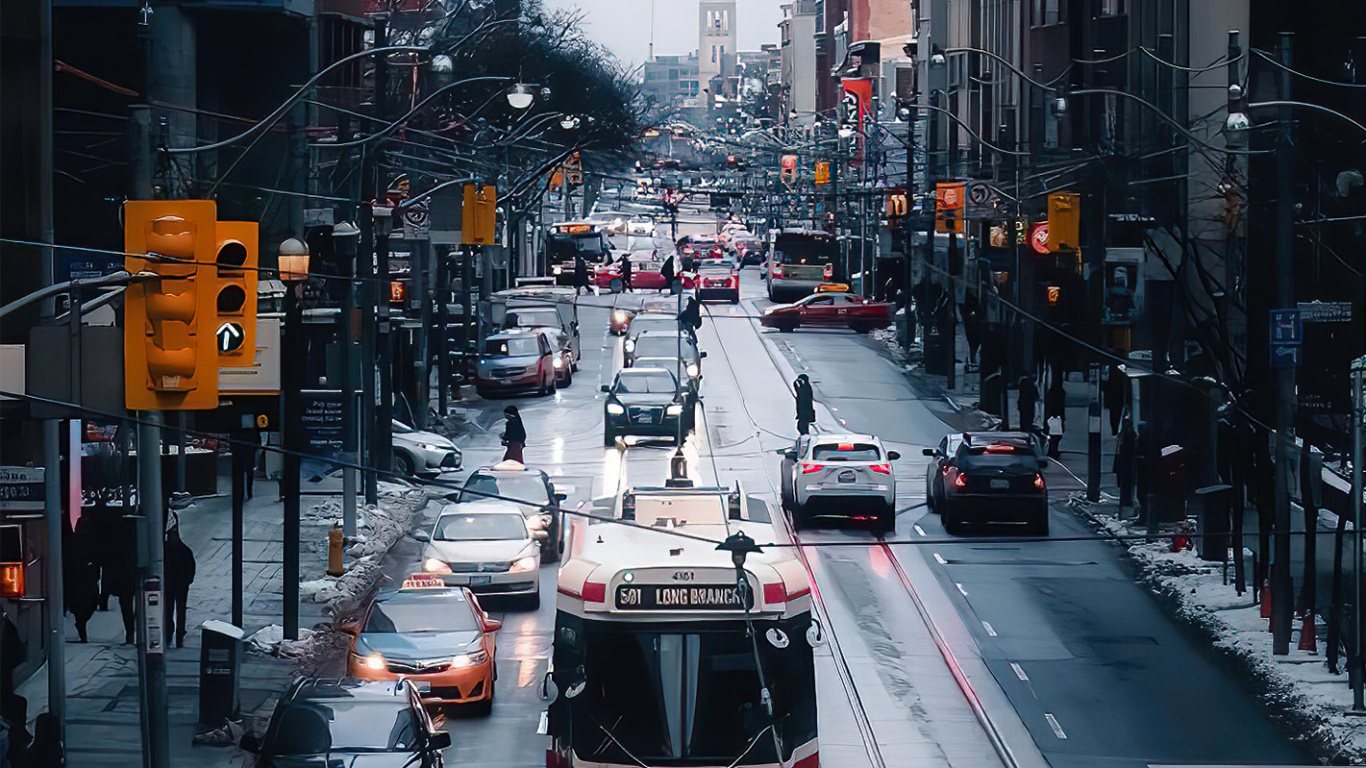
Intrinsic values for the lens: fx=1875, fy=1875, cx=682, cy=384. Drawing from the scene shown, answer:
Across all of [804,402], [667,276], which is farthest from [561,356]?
[667,276]

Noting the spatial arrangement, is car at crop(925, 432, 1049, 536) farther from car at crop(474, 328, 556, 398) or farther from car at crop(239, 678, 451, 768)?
car at crop(474, 328, 556, 398)

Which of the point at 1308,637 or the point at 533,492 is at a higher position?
the point at 533,492

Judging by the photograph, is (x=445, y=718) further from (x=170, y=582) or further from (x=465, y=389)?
(x=465, y=389)

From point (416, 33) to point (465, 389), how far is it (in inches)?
679

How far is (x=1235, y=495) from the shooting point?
91.7 ft

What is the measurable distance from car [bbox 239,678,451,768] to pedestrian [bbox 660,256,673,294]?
217 feet

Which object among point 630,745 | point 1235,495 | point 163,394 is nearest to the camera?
point 163,394

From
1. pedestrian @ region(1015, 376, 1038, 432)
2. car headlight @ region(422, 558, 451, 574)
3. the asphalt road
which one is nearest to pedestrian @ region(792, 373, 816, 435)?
the asphalt road

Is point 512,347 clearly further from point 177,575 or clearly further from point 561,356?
point 177,575

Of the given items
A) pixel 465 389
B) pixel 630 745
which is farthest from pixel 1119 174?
pixel 630 745

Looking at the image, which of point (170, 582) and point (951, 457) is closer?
point (170, 582)

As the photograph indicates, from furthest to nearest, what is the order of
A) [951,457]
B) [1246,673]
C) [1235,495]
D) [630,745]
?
[951,457] → [1235,495] → [1246,673] → [630,745]

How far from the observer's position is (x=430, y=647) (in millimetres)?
21391

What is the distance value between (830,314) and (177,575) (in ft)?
159
